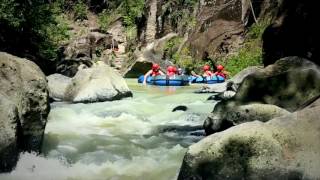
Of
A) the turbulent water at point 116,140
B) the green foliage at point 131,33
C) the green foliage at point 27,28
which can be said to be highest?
the green foliage at point 27,28

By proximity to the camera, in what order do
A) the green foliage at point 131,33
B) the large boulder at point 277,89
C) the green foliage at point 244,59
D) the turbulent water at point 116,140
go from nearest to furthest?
the turbulent water at point 116,140, the large boulder at point 277,89, the green foliage at point 244,59, the green foliage at point 131,33

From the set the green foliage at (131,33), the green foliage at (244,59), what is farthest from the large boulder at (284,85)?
the green foliage at (131,33)

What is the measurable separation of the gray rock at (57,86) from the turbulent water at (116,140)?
1.19 m

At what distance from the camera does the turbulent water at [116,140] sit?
575 cm

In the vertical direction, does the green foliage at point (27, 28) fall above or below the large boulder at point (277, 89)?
above

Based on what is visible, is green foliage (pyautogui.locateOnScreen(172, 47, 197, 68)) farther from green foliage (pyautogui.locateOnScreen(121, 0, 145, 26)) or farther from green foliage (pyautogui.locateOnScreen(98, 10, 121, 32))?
green foliage (pyautogui.locateOnScreen(98, 10, 121, 32))

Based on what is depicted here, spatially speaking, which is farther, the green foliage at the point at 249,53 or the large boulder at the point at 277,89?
the green foliage at the point at 249,53

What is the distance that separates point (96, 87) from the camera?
12023mm

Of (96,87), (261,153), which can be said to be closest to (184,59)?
(96,87)

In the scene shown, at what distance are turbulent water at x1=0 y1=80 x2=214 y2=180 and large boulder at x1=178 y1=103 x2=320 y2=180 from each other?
1030mm

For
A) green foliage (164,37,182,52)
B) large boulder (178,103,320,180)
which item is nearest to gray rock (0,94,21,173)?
large boulder (178,103,320,180)

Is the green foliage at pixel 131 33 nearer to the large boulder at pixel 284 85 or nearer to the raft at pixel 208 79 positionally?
the raft at pixel 208 79

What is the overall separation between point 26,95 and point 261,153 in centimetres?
334

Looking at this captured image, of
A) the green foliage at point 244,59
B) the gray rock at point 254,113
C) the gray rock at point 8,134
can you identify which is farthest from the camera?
the green foliage at point 244,59
